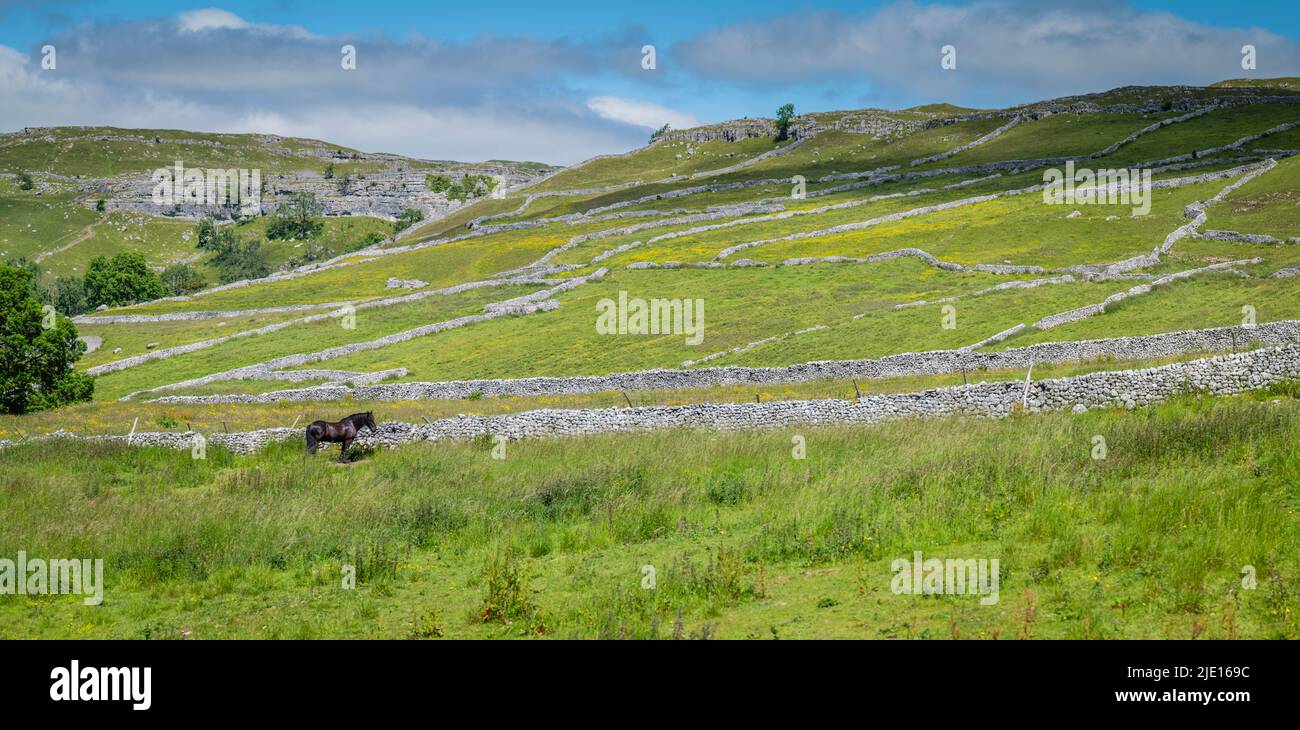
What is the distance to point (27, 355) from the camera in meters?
52.2

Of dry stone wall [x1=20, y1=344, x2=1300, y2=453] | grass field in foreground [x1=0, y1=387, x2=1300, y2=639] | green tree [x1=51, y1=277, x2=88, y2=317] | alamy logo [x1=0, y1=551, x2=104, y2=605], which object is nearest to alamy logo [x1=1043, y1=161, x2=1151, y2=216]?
dry stone wall [x1=20, y1=344, x2=1300, y2=453]

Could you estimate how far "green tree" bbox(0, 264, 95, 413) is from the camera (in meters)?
50.6

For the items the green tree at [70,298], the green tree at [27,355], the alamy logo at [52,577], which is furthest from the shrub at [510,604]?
the green tree at [70,298]

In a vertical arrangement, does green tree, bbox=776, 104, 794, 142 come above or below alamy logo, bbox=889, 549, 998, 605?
above

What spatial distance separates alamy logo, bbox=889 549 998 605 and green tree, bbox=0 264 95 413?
53675 mm

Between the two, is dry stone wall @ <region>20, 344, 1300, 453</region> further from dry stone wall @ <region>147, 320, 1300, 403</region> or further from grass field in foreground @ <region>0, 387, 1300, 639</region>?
dry stone wall @ <region>147, 320, 1300, 403</region>

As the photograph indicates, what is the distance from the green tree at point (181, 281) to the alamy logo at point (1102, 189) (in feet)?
451

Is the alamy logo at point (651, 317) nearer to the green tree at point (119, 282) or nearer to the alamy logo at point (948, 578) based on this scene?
the alamy logo at point (948, 578)

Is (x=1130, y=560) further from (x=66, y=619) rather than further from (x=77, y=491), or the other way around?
(x=77, y=491)

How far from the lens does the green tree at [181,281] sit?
160 meters

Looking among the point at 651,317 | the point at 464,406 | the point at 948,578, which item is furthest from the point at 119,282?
the point at 948,578
